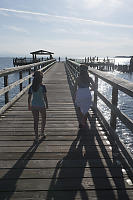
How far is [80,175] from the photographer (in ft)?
10.5

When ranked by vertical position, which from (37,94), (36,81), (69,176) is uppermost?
(36,81)

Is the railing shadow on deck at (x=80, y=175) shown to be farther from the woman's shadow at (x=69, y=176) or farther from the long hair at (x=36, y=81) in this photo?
the long hair at (x=36, y=81)

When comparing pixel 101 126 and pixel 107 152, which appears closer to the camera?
pixel 107 152

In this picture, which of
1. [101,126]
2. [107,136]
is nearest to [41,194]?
[107,136]

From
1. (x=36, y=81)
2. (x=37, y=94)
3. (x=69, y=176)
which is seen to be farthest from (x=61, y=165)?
(x=36, y=81)

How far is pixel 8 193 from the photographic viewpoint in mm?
2779

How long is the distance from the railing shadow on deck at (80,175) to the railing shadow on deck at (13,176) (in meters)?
0.49

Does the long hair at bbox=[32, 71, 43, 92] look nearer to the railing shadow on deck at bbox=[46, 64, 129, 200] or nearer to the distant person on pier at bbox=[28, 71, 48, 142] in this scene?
the distant person on pier at bbox=[28, 71, 48, 142]

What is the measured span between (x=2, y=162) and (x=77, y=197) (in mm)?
1441

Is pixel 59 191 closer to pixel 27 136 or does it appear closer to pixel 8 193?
pixel 8 193

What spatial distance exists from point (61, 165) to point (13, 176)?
2.45 ft

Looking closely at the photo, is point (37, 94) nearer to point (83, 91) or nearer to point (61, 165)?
point (83, 91)

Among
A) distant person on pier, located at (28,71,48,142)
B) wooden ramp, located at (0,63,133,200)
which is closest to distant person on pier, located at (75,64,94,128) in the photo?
wooden ramp, located at (0,63,133,200)

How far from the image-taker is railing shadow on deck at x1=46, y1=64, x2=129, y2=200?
110 inches
